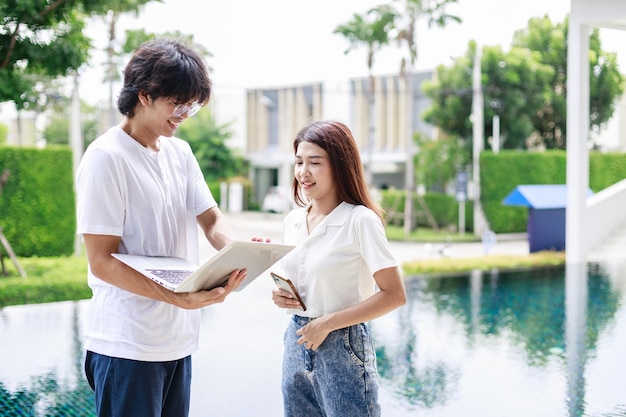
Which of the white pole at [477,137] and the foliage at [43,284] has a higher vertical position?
the white pole at [477,137]

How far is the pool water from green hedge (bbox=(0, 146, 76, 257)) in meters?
2.38

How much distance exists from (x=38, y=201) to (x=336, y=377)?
780 centimetres

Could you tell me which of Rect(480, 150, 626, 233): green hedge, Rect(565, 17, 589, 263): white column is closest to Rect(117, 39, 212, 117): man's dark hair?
Rect(565, 17, 589, 263): white column

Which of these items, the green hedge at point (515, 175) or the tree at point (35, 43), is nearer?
the tree at point (35, 43)

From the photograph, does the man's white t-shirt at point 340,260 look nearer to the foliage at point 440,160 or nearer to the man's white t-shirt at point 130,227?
the man's white t-shirt at point 130,227

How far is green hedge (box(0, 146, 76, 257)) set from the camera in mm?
8672

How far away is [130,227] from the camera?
156cm

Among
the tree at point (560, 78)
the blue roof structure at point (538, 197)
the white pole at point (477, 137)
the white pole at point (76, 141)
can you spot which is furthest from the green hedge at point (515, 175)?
the white pole at point (76, 141)

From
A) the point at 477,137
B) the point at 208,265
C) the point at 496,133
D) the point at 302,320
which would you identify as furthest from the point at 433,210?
the point at 208,265

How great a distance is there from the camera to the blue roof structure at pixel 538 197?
1048cm

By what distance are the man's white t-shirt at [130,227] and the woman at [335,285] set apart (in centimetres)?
27

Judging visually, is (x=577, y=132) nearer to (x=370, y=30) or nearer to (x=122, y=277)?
(x=370, y=30)

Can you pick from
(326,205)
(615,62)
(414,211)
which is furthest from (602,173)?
(326,205)

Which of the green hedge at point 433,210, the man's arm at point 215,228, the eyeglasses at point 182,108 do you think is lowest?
the green hedge at point 433,210
